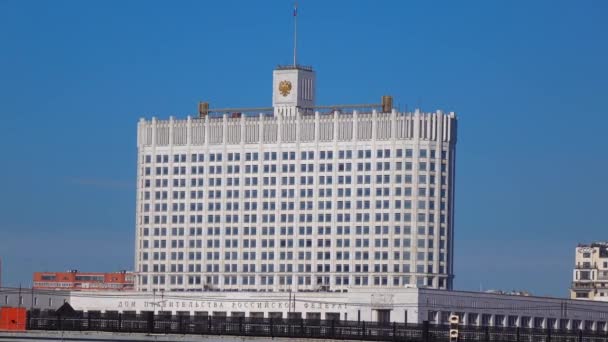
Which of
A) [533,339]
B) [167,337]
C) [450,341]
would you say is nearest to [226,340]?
[167,337]

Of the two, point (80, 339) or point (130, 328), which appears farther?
point (130, 328)

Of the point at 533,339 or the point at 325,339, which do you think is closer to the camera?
the point at 325,339

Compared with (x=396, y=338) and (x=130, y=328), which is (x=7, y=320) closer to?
(x=130, y=328)

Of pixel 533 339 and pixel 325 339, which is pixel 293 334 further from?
pixel 533 339

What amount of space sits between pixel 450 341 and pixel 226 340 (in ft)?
57.0

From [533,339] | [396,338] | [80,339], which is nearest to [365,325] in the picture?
[396,338]

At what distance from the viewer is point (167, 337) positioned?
13488 centimetres

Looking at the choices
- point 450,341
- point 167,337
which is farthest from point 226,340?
point 450,341

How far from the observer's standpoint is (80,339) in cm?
13188

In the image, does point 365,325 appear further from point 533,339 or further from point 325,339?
point 533,339

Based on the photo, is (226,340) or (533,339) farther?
(533,339)

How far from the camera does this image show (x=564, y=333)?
143000mm

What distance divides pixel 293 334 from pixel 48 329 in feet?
68.9

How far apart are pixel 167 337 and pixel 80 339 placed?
719 centimetres
